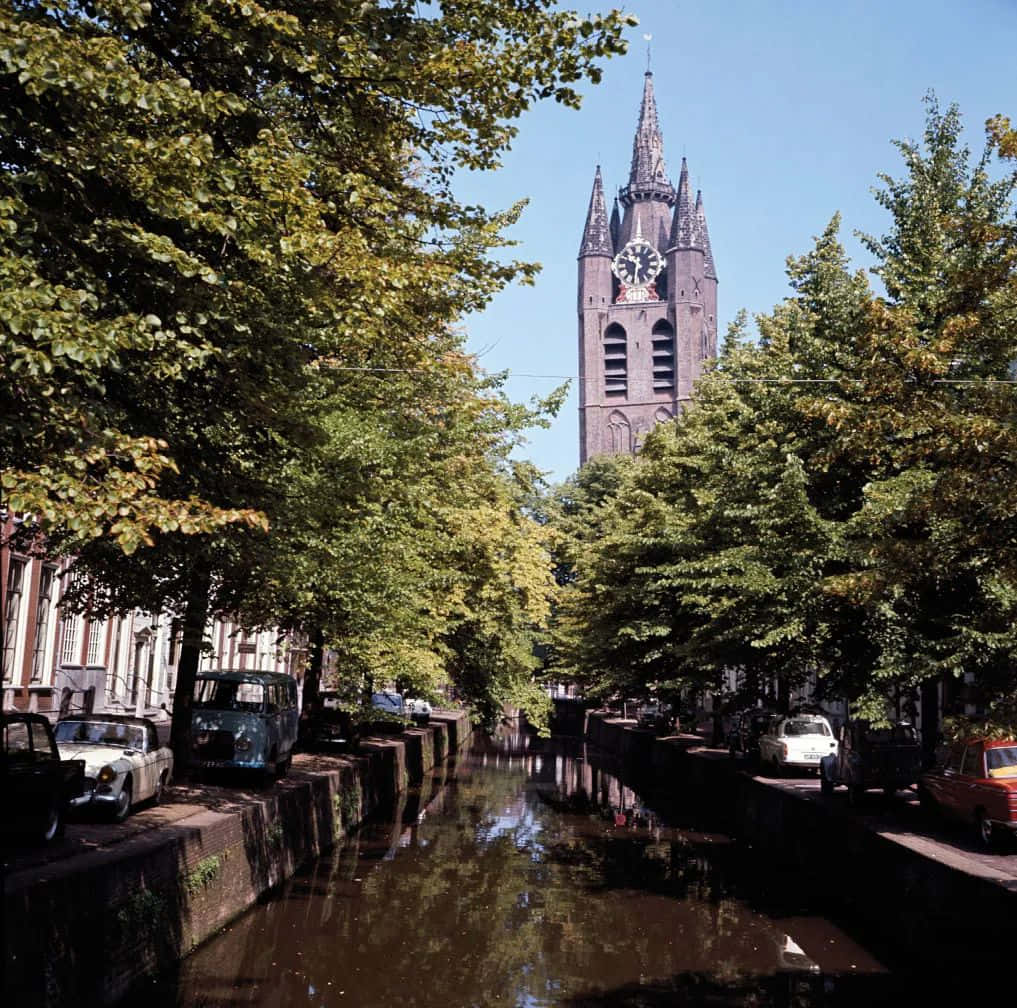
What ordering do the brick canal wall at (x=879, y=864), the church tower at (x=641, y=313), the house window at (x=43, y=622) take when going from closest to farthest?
1. the brick canal wall at (x=879, y=864)
2. the house window at (x=43, y=622)
3. the church tower at (x=641, y=313)

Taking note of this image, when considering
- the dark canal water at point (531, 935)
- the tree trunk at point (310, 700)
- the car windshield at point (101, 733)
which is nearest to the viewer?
the dark canal water at point (531, 935)

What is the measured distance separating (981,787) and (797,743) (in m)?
12.9

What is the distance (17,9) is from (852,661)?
57.9ft

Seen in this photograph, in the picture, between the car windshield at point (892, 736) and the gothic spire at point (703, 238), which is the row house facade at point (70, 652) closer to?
the car windshield at point (892, 736)

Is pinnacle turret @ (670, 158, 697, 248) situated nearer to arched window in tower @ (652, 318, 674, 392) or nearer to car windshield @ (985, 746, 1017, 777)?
arched window in tower @ (652, 318, 674, 392)

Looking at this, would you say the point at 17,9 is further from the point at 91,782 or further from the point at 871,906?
the point at 871,906

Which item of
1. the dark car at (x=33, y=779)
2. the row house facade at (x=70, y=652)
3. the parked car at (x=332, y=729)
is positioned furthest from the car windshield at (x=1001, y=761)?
the parked car at (x=332, y=729)

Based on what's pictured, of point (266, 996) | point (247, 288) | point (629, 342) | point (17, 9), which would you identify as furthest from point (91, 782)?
point (629, 342)

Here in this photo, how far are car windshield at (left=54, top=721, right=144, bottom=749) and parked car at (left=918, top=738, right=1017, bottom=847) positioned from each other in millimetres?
11592

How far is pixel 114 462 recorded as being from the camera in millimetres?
10711

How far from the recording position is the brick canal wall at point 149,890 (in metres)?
9.85

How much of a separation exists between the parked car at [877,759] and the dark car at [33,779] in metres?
13.9

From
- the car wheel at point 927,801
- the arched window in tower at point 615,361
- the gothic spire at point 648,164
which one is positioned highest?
the gothic spire at point 648,164

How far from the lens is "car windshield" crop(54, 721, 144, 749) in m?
18.1
